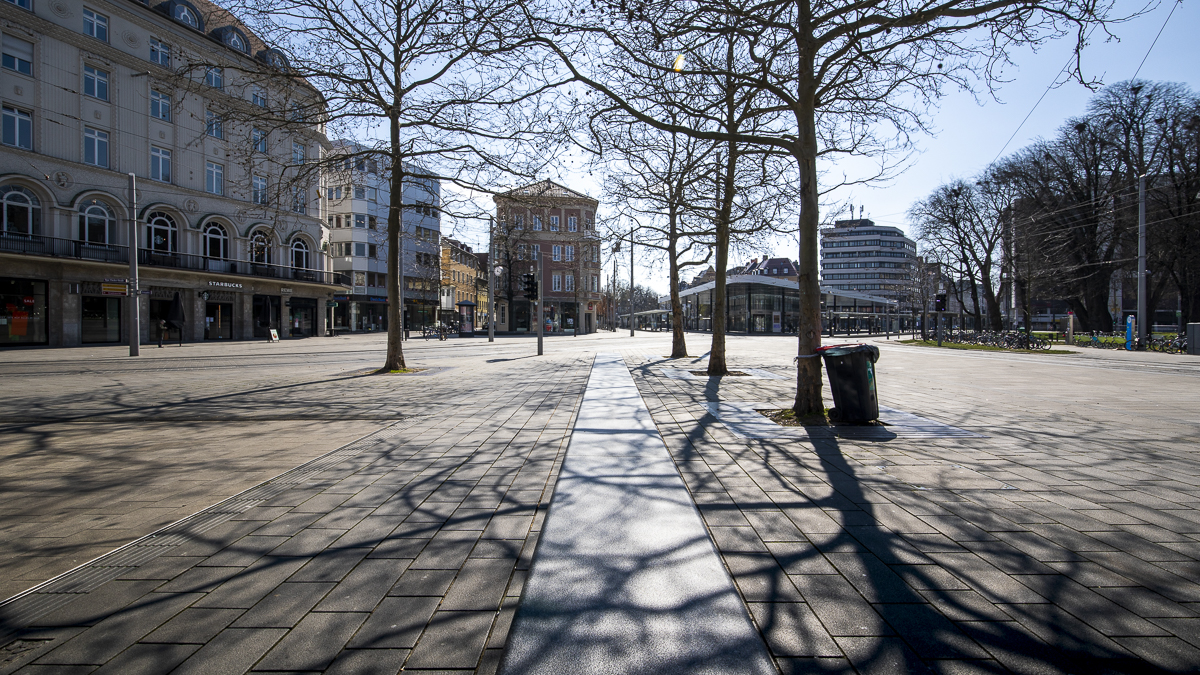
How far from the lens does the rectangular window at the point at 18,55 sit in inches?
996

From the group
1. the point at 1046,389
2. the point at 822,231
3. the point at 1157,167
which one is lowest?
the point at 1046,389

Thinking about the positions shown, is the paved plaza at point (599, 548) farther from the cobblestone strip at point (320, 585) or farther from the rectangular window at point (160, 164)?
the rectangular window at point (160, 164)

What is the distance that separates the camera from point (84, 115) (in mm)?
28031

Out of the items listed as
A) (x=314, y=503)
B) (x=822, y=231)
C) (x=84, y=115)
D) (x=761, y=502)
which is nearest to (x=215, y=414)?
(x=314, y=503)

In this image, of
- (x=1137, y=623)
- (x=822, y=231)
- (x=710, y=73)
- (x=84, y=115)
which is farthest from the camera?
(x=84, y=115)

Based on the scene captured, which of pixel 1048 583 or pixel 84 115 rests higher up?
pixel 84 115

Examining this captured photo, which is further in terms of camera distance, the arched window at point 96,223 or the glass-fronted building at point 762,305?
the glass-fronted building at point 762,305

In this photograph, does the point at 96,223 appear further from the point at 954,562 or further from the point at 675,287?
the point at 954,562

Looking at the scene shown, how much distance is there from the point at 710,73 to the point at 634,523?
20.5 feet

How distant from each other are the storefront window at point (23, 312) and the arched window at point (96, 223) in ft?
10.4

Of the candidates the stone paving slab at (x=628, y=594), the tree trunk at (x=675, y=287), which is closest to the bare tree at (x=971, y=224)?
the tree trunk at (x=675, y=287)

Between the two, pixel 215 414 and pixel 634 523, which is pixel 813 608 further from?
pixel 215 414

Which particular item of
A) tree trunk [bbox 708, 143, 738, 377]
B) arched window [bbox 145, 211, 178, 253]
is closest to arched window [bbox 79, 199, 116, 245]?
arched window [bbox 145, 211, 178, 253]

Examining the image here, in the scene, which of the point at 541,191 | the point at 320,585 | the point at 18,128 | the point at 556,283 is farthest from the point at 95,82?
the point at 556,283
